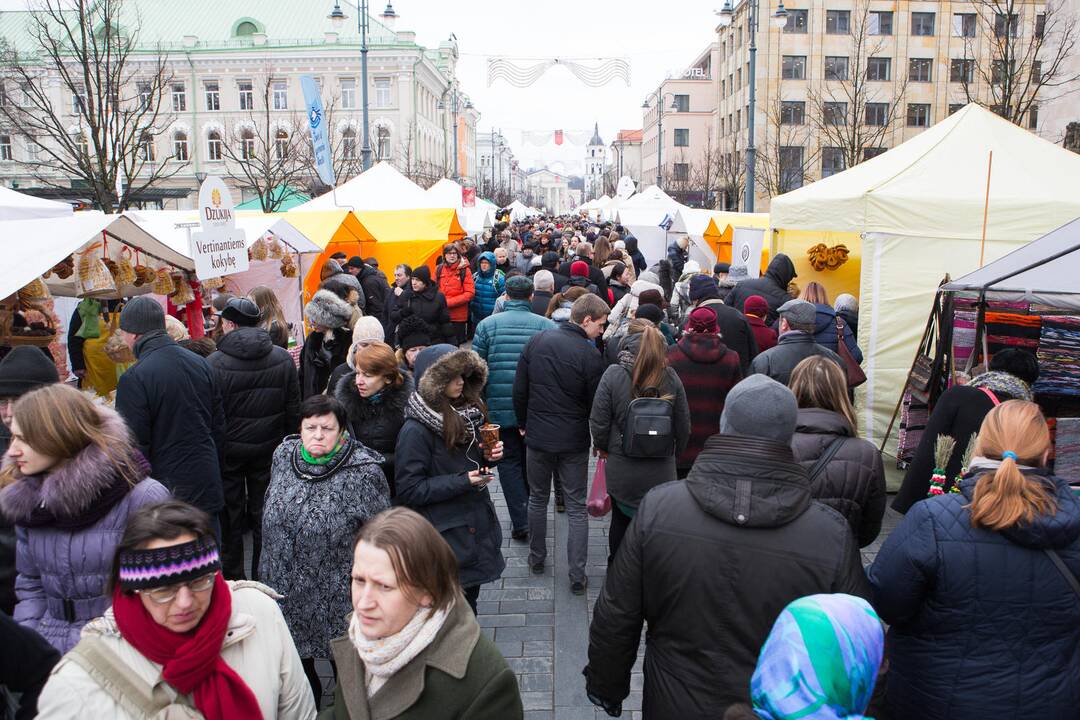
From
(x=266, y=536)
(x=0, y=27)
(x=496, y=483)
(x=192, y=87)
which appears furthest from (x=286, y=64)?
(x=266, y=536)

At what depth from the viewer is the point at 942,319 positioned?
6.61m

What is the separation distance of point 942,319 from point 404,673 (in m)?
5.66

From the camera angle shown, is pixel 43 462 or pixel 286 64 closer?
pixel 43 462

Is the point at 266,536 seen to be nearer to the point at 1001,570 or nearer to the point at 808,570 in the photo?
the point at 808,570

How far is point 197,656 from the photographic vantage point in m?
2.25

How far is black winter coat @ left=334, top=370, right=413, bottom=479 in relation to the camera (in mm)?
4828

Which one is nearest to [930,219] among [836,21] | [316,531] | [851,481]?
[851,481]

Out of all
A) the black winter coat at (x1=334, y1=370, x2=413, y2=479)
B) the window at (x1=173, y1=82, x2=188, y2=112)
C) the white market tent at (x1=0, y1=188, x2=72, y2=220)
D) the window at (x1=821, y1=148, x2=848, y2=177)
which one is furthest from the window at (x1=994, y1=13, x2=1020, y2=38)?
the window at (x1=173, y1=82, x2=188, y2=112)

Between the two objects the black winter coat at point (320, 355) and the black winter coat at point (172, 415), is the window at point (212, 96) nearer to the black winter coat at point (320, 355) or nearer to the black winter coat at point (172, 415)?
the black winter coat at point (320, 355)

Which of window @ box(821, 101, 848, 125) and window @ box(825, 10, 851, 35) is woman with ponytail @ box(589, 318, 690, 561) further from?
window @ box(825, 10, 851, 35)

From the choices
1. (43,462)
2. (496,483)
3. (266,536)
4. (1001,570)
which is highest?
(43,462)

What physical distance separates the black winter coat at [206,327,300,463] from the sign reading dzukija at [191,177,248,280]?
6.50ft

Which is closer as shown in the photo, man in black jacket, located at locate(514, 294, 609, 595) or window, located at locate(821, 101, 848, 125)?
man in black jacket, located at locate(514, 294, 609, 595)

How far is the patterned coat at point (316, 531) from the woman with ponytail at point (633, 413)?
68.4 inches
